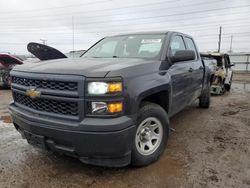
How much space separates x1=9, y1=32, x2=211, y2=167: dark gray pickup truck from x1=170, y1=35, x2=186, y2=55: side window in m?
0.50

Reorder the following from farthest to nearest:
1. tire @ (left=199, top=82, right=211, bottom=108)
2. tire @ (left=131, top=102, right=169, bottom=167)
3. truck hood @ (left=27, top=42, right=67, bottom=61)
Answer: tire @ (left=199, top=82, right=211, bottom=108) < truck hood @ (left=27, top=42, right=67, bottom=61) < tire @ (left=131, top=102, right=169, bottom=167)

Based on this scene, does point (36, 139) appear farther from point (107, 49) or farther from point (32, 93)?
point (107, 49)

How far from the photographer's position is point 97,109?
2525 mm

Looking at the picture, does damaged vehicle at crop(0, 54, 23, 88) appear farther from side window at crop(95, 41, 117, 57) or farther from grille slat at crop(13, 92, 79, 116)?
grille slat at crop(13, 92, 79, 116)

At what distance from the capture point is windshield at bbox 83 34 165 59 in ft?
12.4

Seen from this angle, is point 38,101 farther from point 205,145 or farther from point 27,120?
point 205,145

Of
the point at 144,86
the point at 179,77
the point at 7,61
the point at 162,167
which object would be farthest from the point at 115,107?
the point at 7,61

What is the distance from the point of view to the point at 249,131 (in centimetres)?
473

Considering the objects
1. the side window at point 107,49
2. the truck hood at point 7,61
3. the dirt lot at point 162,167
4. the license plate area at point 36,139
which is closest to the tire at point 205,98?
the dirt lot at point 162,167

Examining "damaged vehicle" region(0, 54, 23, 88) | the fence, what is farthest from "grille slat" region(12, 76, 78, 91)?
the fence

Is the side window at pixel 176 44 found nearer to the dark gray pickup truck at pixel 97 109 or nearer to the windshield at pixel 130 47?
the windshield at pixel 130 47

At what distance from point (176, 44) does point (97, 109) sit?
242 cm

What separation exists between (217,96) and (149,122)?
274 inches

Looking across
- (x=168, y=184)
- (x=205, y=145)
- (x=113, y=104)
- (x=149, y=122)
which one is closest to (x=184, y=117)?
(x=205, y=145)
